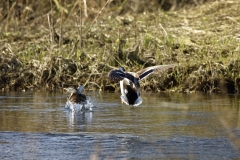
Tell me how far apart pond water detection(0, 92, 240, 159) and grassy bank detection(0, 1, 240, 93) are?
2.13 ft

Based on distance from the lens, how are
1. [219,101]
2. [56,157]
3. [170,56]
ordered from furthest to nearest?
[170,56] → [219,101] → [56,157]

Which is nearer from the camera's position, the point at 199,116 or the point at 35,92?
the point at 199,116

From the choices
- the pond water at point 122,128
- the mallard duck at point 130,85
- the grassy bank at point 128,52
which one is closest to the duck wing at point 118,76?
the mallard duck at point 130,85

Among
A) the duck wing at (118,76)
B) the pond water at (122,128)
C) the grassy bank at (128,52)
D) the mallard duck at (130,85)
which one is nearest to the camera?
the pond water at (122,128)

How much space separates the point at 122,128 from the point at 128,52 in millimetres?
4763

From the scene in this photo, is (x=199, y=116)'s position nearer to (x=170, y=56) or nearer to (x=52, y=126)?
(x=52, y=126)

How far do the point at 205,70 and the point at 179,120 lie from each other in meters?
3.15

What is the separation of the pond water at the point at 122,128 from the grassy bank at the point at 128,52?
650 mm

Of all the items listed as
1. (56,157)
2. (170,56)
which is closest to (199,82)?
(170,56)

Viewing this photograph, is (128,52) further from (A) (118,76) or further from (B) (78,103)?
(A) (118,76)

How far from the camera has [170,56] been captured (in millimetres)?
12414

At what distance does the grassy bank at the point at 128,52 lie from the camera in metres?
11.8

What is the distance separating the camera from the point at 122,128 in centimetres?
797

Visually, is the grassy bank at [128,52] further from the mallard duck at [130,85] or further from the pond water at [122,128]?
the mallard duck at [130,85]
